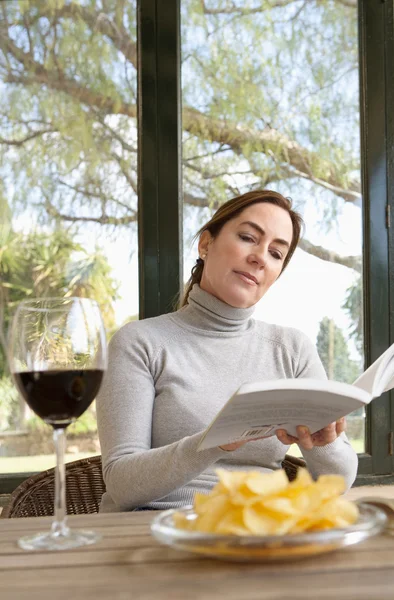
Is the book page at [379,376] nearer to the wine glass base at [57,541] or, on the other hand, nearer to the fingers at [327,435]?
the fingers at [327,435]

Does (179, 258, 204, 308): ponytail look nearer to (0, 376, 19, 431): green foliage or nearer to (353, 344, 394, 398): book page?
(353, 344, 394, 398): book page

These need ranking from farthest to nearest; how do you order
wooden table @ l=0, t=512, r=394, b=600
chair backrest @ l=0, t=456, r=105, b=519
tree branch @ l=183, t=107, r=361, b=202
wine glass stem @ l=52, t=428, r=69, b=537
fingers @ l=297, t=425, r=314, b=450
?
tree branch @ l=183, t=107, r=361, b=202 → chair backrest @ l=0, t=456, r=105, b=519 → fingers @ l=297, t=425, r=314, b=450 → wine glass stem @ l=52, t=428, r=69, b=537 → wooden table @ l=0, t=512, r=394, b=600

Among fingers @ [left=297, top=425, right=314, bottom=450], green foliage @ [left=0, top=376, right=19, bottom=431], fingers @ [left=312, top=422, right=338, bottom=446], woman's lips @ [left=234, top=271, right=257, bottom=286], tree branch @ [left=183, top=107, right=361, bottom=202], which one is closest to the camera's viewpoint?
fingers @ [left=297, top=425, right=314, bottom=450]

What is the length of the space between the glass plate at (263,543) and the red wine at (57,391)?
0.17 metres

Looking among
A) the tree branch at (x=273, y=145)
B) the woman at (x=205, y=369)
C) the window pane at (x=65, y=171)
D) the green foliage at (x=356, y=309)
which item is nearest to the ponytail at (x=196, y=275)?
the woman at (x=205, y=369)

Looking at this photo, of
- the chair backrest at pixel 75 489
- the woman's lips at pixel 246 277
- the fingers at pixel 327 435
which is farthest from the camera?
the woman's lips at pixel 246 277

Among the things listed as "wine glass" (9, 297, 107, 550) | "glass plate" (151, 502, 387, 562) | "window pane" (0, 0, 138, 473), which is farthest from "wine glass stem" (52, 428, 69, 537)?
"window pane" (0, 0, 138, 473)

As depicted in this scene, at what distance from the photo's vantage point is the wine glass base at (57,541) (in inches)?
30.1

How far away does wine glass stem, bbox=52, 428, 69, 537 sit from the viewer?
2.44ft

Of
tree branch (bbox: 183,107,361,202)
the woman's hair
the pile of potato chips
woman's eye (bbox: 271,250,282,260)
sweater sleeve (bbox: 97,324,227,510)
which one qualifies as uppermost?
tree branch (bbox: 183,107,361,202)

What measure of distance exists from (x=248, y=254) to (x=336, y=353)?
124 cm

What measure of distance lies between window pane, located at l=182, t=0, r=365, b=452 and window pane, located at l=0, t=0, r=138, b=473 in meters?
0.25

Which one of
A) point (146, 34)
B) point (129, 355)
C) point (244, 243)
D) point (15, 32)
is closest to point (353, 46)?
point (146, 34)

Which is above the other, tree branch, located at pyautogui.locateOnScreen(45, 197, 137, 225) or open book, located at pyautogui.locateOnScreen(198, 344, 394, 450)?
tree branch, located at pyautogui.locateOnScreen(45, 197, 137, 225)
